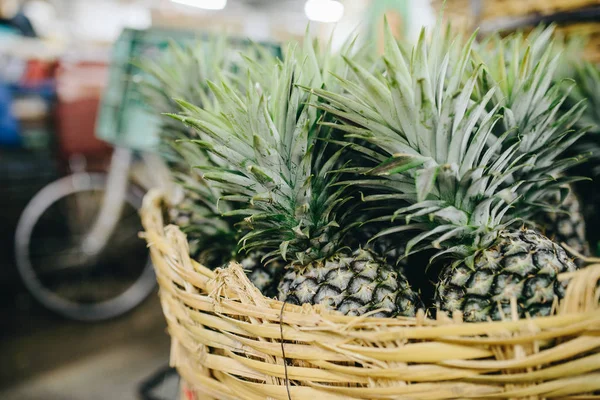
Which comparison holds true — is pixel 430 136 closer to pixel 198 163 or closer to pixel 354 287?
pixel 354 287

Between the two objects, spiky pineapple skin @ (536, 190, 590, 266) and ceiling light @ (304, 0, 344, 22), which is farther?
ceiling light @ (304, 0, 344, 22)

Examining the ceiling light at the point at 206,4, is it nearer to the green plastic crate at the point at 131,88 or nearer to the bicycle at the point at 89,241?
the bicycle at the point at 89,241

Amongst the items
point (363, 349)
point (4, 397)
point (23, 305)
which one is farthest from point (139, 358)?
point (363, 349)

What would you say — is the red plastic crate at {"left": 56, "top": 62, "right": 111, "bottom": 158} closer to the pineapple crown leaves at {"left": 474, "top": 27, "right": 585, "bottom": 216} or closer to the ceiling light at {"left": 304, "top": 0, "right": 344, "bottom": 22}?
the pineapple crown leaves at {"left": 474, "top": 27, "right": 585, "bottom": 216}

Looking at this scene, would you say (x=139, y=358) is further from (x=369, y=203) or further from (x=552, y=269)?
(x=552, y=269)

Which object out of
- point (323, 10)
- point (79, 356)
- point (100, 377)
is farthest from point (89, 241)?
point (323, 10)

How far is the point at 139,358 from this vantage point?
98.1 inches

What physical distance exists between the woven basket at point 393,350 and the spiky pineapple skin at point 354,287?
0.09 metres

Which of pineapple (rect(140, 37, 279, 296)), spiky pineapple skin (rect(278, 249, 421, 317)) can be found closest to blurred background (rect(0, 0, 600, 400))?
pineapple (rect(140, 37, 279, 296))

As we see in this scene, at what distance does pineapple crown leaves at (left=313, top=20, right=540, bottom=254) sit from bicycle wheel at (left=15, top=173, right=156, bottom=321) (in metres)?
2.55

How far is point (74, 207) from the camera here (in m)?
3.08

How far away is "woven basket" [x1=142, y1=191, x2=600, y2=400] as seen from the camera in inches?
22.9

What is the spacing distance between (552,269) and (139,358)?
237 cm

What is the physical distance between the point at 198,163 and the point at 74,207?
94.1 inches
